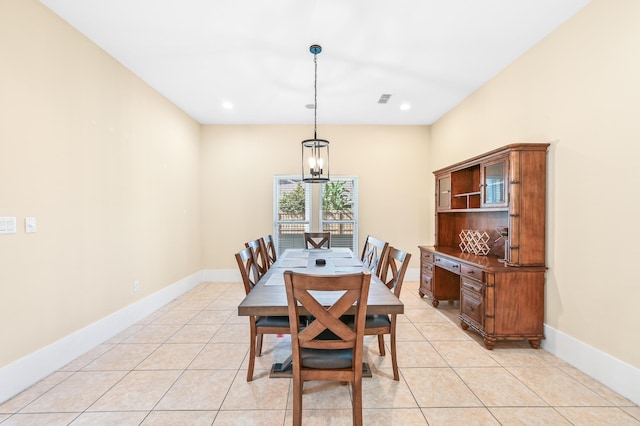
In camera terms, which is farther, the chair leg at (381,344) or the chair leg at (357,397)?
the chair leg at (381,344)

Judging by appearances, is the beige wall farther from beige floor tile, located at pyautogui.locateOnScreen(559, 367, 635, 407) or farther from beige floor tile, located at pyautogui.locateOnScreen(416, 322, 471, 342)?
beige floor tile, located at pyautogui.locateOnScreen(416, 322, 471, 342)

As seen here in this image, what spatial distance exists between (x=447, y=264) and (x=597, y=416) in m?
1.82

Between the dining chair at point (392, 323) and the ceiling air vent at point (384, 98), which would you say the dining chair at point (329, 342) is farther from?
the ceiling air vent at point (384, 98)

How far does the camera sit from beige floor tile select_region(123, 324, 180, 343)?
2.92 metres

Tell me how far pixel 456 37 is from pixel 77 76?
11.6 ft

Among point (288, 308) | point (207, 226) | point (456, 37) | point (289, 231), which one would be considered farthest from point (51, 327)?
point (456, 37)

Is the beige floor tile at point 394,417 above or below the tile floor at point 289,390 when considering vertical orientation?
above

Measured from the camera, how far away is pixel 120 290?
10.3 ft

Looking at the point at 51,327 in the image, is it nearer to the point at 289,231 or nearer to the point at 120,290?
the point at 120,290

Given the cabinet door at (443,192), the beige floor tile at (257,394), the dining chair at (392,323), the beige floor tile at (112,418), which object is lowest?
the beige floor tile at (112,418)

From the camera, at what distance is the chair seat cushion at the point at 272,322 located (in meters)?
2.14

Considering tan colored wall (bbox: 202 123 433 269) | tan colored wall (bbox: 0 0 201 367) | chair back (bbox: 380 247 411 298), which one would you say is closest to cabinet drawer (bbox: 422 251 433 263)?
tan colored wall (bbox: 202 123 433 269)

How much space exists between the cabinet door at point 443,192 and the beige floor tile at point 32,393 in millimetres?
4443

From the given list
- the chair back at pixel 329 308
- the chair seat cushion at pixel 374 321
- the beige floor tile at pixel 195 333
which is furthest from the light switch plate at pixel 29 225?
the chair seat cushion at pixel 374 321
